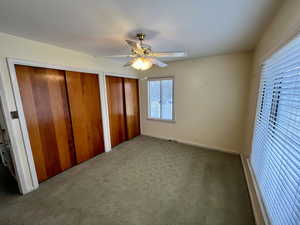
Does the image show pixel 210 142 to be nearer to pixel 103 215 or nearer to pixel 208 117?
pixel 208 117

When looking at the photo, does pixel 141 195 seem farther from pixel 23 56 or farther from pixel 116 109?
pixel 23 56

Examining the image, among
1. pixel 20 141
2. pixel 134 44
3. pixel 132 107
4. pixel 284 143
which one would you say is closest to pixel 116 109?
pixel 132 107

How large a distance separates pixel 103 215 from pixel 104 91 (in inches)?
91.5

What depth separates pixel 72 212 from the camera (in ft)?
5.09

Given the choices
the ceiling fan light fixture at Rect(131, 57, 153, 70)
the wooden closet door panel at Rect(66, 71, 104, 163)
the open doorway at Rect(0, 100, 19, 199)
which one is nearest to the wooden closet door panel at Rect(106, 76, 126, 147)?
the wooden closet door panel at Rect(66, 71, 104, 163)

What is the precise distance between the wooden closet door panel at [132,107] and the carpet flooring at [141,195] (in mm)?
1288

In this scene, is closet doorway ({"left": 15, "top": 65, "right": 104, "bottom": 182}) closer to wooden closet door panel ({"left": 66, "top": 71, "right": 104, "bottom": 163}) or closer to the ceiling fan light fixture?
wooden closet door panel ({"left": 66, "top": 71, "right": 104, "bottom": 163})

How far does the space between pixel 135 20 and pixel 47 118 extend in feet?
6.63

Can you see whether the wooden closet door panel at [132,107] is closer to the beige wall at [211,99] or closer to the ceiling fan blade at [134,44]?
the beige wall at [211,99]

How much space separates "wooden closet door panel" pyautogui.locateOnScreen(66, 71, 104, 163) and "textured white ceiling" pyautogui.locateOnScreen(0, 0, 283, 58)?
2.38 feet

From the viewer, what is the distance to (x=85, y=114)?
8.84 feet

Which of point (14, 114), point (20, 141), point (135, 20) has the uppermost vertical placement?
point (135, 20)

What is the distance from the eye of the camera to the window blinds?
84cm

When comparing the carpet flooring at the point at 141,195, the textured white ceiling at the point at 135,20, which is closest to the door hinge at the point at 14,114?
the textured white ceiling at the point at 135,20
